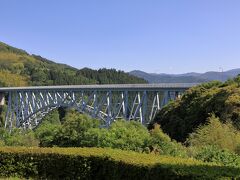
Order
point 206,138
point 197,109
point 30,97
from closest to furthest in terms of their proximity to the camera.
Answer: point 206,138, point 197,109, point 30,97

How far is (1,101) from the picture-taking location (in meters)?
102

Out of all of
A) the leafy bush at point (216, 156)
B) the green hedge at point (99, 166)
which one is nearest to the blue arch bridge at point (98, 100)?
the leafy bush at point (216, 156)

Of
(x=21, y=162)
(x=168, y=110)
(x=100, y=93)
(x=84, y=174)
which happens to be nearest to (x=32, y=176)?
(x=21, y=162)

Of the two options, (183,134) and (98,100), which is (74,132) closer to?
(183,134)

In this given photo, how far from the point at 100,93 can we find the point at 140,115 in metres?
12.2

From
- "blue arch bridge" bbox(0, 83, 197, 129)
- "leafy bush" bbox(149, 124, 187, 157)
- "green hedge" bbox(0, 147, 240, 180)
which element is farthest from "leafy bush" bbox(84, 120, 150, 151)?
"blue arch bridge" bbox(0, 83, 197, 129)

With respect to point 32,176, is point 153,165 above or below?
above

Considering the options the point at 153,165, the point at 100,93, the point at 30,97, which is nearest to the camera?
the point at 153,165

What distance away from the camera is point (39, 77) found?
169375 millimetres

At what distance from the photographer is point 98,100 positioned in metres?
62.7

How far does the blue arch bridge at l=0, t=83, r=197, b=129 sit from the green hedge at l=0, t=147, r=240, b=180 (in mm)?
29881

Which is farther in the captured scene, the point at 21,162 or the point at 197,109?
the point at 197,109

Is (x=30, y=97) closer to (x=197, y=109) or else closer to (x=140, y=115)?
(x=140, y=115)

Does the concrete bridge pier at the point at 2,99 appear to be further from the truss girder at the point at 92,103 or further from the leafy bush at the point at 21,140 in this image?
the leafy bush at the point at 21,140
